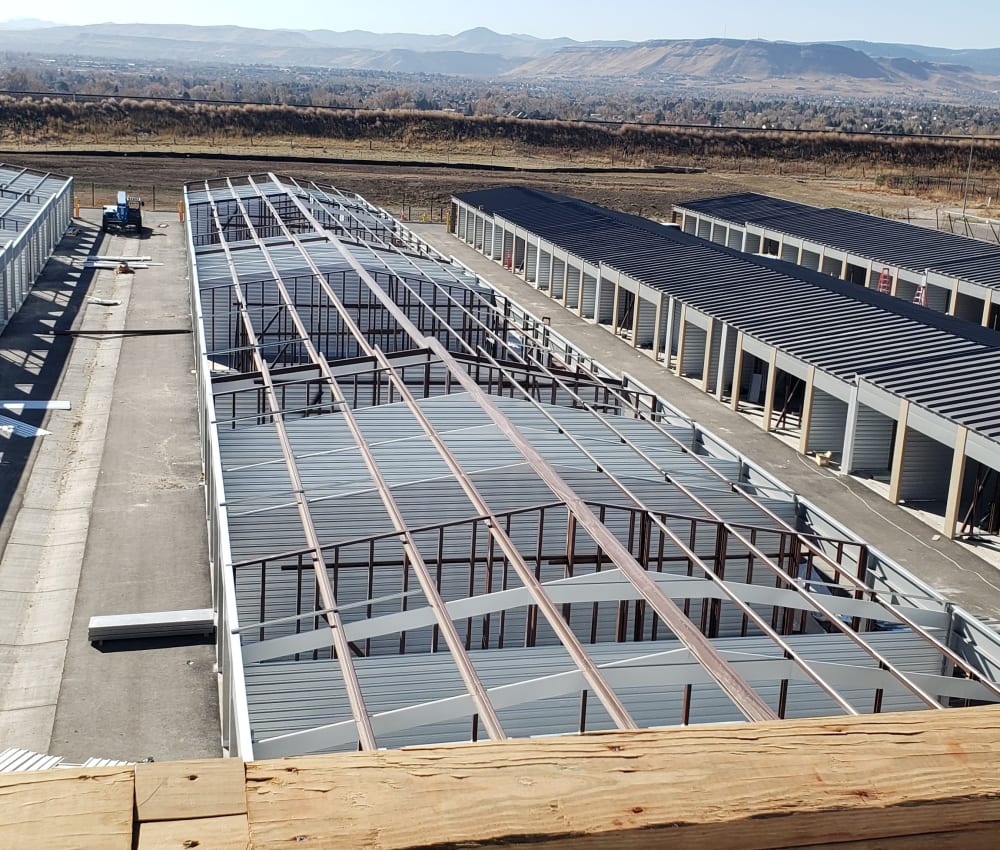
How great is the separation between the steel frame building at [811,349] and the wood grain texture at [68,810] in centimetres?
2694

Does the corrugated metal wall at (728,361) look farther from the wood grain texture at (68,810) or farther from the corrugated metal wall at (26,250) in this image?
the wood grain texture at (68,810)

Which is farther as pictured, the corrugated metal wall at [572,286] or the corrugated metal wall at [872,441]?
the corrugated metal wall at [572,286]

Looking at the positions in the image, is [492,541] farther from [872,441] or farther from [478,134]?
[478,134]

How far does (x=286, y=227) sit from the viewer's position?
166ft

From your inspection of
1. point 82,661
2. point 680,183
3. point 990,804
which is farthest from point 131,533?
point 680,183

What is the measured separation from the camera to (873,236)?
61688 millimetres

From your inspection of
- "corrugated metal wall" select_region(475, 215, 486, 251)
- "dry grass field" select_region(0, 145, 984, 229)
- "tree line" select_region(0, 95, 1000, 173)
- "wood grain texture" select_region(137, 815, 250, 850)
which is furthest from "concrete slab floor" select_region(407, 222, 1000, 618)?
"tree line" select_region(0, 95, 1000, 173)

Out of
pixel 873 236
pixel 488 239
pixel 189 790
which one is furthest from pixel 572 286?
pixel 189 790

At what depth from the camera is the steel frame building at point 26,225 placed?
153ft

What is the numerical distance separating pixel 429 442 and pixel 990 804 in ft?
65.6

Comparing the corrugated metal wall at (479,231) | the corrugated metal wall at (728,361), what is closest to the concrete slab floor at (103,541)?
the corrugated metal wall at (728,361)

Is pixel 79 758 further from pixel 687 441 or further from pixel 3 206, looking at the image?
pixel 3 206

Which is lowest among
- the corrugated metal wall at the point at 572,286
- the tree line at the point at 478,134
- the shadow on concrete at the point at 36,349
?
the shadow on concrete at the point at 36,349

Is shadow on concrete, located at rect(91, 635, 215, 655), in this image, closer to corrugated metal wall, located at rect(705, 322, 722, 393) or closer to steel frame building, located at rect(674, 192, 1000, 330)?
corrugated metal wall, located at rect(705, 322, 722, 393)
